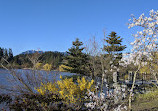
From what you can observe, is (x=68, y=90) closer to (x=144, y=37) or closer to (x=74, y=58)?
(x=144, y=37)

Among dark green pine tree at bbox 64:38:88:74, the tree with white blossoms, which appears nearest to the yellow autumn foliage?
the tree with white blossoms

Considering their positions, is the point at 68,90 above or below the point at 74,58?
below

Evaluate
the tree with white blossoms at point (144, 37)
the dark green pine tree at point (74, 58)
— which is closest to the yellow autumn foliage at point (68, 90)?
the tree with white blossoms at point (144, 37)

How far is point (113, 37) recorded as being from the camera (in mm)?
21281

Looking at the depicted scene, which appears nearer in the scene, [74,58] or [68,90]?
[68,90]

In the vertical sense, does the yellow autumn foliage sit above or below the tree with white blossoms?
below

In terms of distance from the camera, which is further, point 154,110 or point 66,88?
point 66,88

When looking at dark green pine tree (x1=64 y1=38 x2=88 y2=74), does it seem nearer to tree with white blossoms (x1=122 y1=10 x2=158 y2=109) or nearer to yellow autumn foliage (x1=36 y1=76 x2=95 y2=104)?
yellow autumn foliage (x1=36 y1=76 x2=95 y2=104)

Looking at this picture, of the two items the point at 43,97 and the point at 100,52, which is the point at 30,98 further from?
the point at 100,52

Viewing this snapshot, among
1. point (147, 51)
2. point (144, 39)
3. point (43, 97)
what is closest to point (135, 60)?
point (147, 51)

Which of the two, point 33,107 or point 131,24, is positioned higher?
point 131,24

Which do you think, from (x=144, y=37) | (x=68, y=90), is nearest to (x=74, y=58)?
(x=68, y=90)

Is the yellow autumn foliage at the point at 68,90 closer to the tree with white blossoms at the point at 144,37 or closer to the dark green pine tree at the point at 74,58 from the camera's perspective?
the tree with white blossoms at the point at 144,37

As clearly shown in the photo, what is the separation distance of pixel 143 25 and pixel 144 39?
1.52 feet
